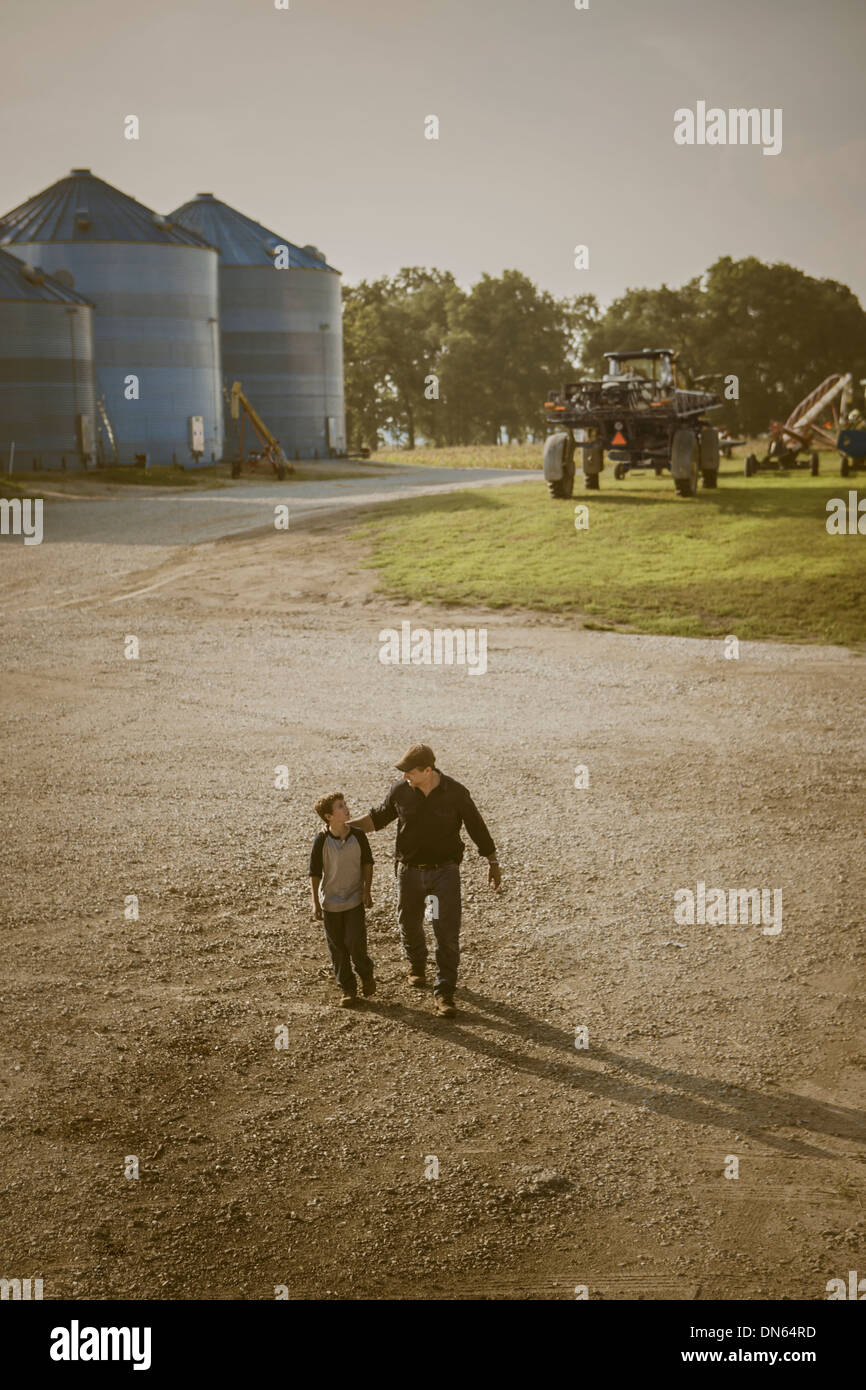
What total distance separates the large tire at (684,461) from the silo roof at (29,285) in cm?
2860

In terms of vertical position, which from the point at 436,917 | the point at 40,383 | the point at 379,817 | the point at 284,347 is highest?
the point at 284,347

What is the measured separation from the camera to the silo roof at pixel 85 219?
177ft

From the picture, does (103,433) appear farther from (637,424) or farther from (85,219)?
(637,424)

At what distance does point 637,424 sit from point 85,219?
32435mm

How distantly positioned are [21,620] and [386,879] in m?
14.1

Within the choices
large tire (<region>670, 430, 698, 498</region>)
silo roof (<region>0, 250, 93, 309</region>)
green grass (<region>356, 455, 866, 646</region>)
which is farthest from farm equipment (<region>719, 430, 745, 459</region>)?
silo roof (<region>0, 250, 93, 309</region>)

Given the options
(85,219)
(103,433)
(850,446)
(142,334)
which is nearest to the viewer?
(850,446)

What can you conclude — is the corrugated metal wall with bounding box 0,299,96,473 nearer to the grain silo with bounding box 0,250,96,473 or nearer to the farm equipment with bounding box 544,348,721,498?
the grain silo with bounding box 0,250,96,473

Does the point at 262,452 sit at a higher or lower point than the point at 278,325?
lower

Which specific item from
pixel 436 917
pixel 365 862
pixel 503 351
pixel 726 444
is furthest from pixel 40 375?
pixel 503 351

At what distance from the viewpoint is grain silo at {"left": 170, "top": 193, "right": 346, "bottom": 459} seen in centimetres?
6081

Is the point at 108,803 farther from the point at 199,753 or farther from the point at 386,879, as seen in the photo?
the point at 386,879

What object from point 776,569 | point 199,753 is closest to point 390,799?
point 199,753

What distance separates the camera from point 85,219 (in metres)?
54.3
